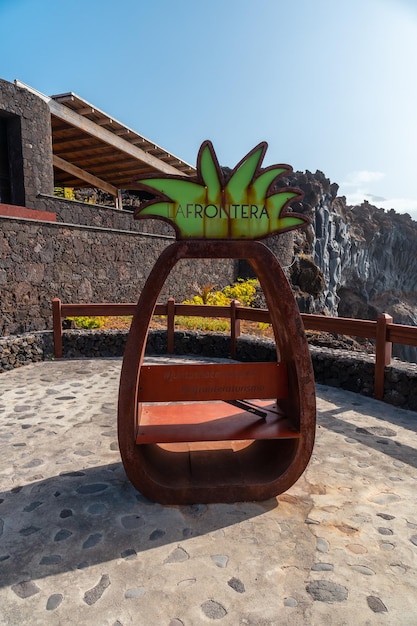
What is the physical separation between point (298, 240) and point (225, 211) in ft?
102

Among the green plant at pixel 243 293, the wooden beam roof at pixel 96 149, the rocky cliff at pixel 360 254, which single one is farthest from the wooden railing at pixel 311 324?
the rocky cliff at pixel 360 254

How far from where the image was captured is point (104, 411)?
19.0 feet

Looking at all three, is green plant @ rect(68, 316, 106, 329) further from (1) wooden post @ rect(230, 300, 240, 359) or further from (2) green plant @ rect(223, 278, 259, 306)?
(2) green plant @ rect(223, 278, 259, 306)

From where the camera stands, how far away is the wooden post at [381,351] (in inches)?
237

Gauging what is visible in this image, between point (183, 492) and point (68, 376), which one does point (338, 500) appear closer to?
point (183, 492)

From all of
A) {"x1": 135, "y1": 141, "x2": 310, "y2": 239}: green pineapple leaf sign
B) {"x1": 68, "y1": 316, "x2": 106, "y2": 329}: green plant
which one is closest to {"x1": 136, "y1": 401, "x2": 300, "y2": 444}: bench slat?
{"x1": 135, "y1": 141, "x2": 310, "y2": 239}: green pineapple leaf sign

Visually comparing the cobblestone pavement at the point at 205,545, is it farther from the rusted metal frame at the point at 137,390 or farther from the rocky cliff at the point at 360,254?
the rocky cliff at the point at 360,254

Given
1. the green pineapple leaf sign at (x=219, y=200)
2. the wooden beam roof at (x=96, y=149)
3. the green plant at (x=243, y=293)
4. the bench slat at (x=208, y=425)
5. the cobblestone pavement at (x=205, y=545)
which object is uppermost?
the wooden beam roof at (x=96, y=149)

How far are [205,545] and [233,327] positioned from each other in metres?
6.00

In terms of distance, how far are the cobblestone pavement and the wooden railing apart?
156 centimetres

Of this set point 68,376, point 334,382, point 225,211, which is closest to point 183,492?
point 225,211

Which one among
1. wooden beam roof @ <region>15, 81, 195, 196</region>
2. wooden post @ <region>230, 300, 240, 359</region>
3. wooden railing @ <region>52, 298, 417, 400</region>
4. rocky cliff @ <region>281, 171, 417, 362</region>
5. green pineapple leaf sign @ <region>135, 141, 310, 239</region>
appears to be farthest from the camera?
rocky cliff @ <region>281, 171, 417, 362</region>

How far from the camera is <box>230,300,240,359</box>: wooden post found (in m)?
8.65

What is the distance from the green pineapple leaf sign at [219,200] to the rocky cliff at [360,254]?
32.6m
